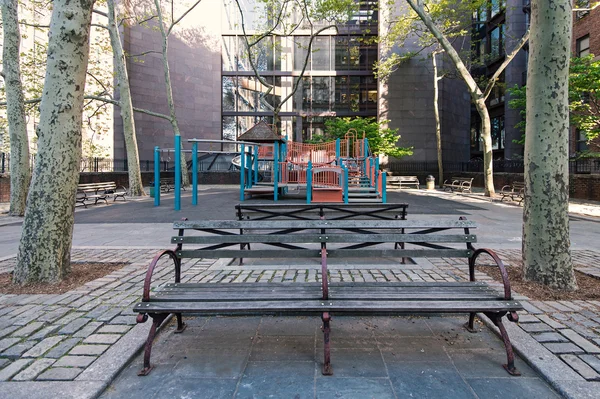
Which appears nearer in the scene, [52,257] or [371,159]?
[52,257]

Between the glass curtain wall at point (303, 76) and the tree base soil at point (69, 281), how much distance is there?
33.2 metres

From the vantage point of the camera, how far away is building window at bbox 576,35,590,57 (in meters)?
23.9

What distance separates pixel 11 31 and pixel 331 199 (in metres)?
11.3

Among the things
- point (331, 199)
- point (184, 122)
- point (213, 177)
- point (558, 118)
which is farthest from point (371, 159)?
point (184, 122)

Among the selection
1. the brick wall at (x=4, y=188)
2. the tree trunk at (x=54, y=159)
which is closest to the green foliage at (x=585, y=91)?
the tree trunk at (x=54, y=159)

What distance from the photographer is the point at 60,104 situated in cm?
491

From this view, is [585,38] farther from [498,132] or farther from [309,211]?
[309,211]

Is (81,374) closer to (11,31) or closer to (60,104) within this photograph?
(60,104)

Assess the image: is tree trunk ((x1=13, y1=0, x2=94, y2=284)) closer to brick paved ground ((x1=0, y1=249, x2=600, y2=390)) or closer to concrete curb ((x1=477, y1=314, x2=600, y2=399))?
brick paved ground ((x1=0, y1=249, x2=600, y2=390))

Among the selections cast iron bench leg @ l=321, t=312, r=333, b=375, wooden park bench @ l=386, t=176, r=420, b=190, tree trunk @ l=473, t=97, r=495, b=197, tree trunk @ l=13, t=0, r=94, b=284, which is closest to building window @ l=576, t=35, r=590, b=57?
tree trunk @ l=473, t=97, r=495, b=197

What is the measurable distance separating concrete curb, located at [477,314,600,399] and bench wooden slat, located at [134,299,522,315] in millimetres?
443

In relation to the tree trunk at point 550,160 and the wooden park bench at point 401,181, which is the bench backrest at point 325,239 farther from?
the wooden park bench at point 401,181

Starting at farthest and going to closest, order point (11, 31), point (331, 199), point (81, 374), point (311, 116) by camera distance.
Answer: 1. point (311, 116)
2. point (331, 199)
3. point (11, 31)
4. point (81, 374)

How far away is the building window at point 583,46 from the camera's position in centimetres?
2385
